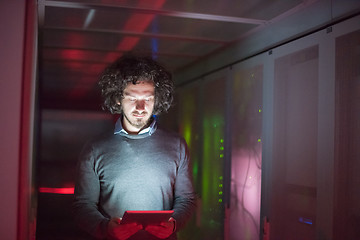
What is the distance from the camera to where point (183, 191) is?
8.38ft

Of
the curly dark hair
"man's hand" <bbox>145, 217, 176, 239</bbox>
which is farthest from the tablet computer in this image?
the curly dark hair

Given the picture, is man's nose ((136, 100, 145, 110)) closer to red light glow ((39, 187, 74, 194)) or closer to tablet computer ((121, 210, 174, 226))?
tablet computer ((121, 210, 174, 226))

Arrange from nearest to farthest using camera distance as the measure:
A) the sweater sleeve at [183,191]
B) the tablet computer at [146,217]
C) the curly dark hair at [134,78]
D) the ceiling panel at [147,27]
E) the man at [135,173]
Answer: the tablet computer at [146,217], the man at [135,173], the sweater sleeve at [183,191], the curly dark hair at [134,78], the ceiling panel at [147,27]

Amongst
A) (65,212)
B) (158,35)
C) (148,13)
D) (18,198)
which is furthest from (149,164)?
(65,212)

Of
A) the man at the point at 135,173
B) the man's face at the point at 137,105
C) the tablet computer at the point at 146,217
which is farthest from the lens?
the man's face at the point at 137,105

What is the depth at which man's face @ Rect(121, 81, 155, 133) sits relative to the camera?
2.56 metres

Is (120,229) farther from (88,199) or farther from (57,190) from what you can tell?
(57,190)

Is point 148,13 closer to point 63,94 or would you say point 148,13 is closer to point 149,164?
point 149,164

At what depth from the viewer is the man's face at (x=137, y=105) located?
101 inches

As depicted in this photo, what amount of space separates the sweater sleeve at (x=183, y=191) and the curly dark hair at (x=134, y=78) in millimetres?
487

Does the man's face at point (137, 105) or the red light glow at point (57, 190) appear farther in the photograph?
the red light glow at point (57, 190)

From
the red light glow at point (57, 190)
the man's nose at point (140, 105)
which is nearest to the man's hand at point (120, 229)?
the man's nose at point (140, 105)

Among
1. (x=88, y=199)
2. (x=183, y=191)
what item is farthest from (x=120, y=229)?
(x=183, y=191)

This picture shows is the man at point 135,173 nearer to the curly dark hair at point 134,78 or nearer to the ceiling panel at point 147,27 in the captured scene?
the curly dark hair at point 134,78
